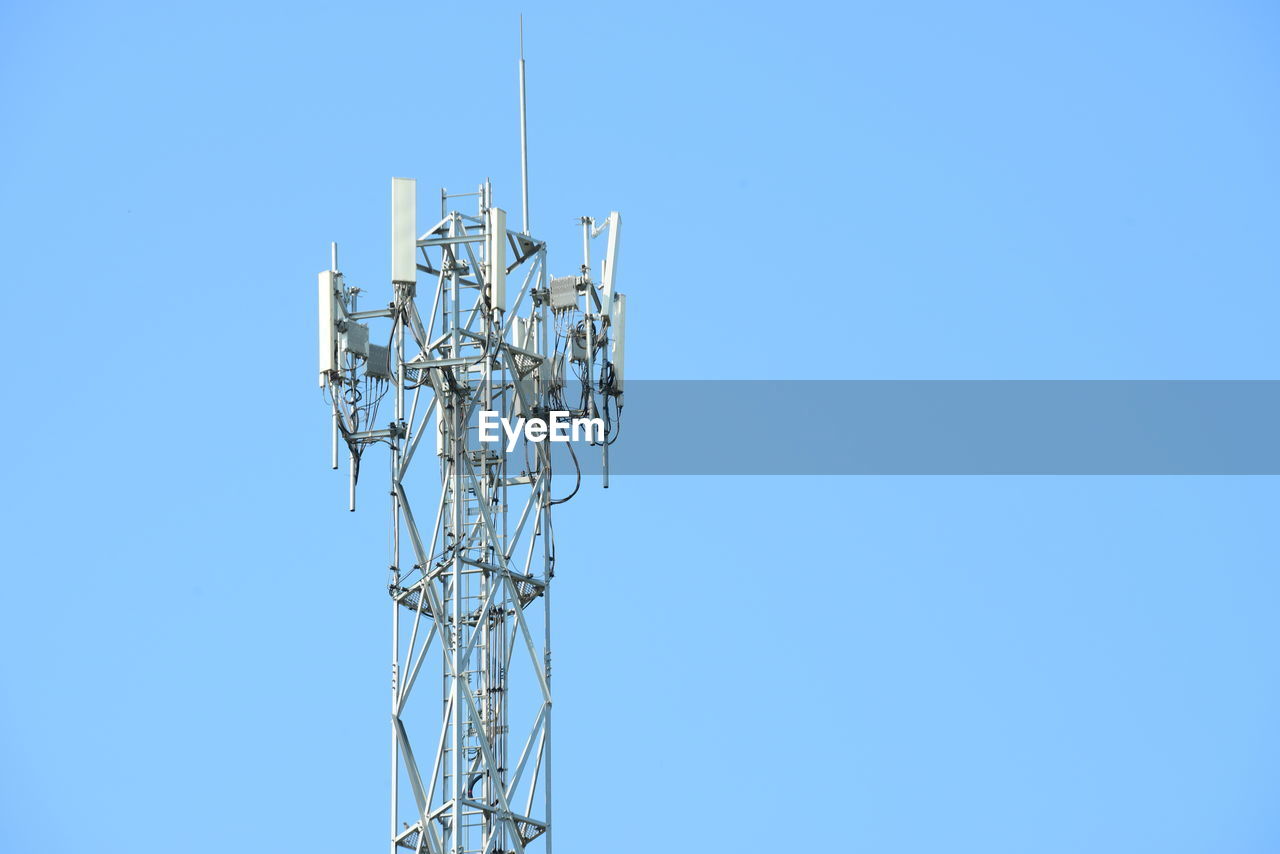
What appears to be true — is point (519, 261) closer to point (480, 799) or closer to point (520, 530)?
point (520, 530)

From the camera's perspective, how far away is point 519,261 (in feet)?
342

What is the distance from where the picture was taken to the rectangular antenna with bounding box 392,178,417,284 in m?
102

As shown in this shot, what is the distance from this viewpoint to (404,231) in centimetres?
10244

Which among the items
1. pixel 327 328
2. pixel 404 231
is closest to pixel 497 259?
pixel 404 231

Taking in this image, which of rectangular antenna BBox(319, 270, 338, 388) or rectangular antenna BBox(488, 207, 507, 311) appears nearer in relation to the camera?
rectangular antenna BBox(488, 207, 507, 311)

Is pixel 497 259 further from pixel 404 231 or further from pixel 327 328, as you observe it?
pixel 327 328

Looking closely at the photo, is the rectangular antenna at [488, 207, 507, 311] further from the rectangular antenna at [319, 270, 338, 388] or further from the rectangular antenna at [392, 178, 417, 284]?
the rectangular antenna at [319, 270, 338, 388]

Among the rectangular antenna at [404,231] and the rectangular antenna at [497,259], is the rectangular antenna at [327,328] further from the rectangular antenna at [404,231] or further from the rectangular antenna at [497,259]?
the rectangular antenna at [497,259]

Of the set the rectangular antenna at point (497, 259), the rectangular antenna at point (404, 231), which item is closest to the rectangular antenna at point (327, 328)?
the rectangular antenna at point (404, 231)

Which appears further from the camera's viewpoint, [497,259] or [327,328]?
[327,328]

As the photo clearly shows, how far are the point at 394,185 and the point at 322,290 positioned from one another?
13.4ft

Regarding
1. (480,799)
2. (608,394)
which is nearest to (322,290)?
(608,394)

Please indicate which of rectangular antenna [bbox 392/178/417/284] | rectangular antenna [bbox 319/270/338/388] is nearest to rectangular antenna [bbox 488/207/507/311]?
rectangular antenna [bbox 392/178/417/284]

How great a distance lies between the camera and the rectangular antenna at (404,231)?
10225 cm
